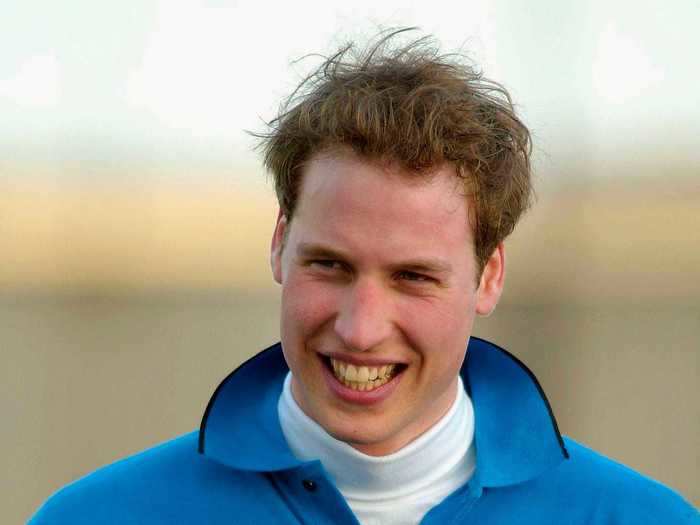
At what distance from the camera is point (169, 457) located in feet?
4.78

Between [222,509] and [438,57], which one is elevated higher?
[438,57]

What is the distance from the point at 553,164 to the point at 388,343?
2915 mm

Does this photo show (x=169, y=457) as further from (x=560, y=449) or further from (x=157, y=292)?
(x=157, y=292)

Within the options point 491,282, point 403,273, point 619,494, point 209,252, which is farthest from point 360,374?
point 209,252

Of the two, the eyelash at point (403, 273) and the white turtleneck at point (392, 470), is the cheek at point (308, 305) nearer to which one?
the eyelash at point (403, 273)

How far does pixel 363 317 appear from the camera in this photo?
1244 millimetres

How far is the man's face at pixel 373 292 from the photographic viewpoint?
1254 mm

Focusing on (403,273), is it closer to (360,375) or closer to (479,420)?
(360,375)

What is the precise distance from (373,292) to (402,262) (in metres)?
0.04

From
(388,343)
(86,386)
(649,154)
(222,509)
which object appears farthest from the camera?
(649,154)

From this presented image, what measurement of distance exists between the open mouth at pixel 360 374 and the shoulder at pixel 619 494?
0.26 metres

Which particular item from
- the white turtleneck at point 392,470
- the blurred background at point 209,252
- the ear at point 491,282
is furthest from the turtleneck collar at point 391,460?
the blurred background at point 209,252

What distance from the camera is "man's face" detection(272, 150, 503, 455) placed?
1.25 meters

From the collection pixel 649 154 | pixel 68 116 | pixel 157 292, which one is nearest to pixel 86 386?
pixel 157 292
